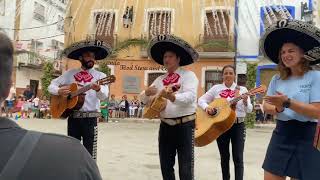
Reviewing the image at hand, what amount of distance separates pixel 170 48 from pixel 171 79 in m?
0.32

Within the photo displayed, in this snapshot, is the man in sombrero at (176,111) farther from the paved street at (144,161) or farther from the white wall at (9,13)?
the paved street at (144,161)

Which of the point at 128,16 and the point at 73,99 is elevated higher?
the point at 128,16

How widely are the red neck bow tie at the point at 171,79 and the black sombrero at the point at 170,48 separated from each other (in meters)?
0.24

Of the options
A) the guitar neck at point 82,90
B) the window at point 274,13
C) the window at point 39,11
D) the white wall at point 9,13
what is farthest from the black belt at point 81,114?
the window at point 274,13

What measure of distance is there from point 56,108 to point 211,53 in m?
18.3

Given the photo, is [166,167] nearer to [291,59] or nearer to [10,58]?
[291,59]

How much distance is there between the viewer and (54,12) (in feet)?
12.5

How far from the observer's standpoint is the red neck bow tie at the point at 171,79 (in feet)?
14.7

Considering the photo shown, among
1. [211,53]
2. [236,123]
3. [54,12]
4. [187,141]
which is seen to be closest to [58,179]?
[54,12]

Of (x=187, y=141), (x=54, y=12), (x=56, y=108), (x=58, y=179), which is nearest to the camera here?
(x=58, y=179)

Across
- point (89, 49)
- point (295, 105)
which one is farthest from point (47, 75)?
point (295, 105)

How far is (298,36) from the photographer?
3.39 meters

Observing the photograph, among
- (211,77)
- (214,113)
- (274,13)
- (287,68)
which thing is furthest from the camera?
(211,77)

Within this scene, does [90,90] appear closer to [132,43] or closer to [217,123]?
[217,123]
